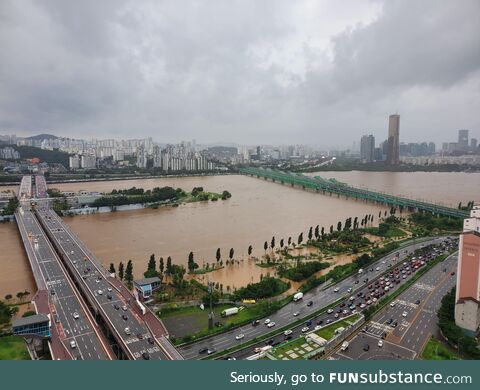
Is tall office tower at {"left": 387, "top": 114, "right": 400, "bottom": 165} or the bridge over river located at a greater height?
tall office tower at {"left": 387, "top": 114, "right": 400, "bottom": 165}

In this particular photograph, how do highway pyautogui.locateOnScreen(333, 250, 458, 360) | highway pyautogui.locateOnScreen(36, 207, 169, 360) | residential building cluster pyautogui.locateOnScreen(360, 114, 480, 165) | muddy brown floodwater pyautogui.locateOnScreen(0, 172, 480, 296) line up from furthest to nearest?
residential building cluster pyautogui.locateOnScreen(360, 114, 480, 165), muddy brown floodwater pyautogui.locateOnScreen(0, 172, 480, 296), highway pyautogui.locateOnScreen(333, 250, 458, 360), highway pyautogui.locateOnScreen(36, 207, 169, 360)

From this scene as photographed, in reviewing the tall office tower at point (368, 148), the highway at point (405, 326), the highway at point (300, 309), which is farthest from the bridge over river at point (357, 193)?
the tall office tower at point (368, 148)

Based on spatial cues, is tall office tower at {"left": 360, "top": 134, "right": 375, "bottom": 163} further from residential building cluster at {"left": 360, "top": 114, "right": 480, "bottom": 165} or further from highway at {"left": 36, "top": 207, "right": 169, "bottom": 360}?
highway at {"left": 36, "top": 207, "right": 169, "bottom": 360}

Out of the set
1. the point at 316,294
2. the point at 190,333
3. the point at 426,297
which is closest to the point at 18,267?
the point at 190,333

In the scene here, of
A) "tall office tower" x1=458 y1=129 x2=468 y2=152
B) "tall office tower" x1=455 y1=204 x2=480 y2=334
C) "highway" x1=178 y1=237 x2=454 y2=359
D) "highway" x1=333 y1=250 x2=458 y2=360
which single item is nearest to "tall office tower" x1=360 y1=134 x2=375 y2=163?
"tall office tower" x1=458 y1=129 x2=468 y2=152

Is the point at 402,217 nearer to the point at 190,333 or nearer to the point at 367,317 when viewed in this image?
the point at 367,317

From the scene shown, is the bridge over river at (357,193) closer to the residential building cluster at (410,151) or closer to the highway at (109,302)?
the highway at (109,302)
